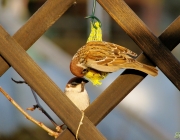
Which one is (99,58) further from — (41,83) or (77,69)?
(41,83)

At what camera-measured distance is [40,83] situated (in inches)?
49.0

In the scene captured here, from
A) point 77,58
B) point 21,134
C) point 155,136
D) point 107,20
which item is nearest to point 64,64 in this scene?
point 21,134

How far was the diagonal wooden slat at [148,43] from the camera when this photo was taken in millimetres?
1234

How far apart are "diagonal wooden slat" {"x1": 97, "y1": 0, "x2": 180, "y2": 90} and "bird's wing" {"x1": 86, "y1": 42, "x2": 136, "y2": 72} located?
0.20 ft

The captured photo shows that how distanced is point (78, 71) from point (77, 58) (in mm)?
38

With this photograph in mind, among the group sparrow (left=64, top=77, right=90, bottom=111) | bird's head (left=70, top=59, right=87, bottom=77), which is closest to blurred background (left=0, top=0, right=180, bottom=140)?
sparrow (left=64, top=77, right=90, bottom=111)

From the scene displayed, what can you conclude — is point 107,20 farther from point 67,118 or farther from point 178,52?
point 67,118

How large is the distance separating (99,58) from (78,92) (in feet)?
0.50

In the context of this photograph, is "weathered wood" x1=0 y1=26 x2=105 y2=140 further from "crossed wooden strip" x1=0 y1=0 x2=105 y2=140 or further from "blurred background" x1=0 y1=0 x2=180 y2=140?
"blurred background" x1=0 y1=0 x2=180 y2=140

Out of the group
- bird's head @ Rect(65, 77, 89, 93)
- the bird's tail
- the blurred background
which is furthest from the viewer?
the blurred background

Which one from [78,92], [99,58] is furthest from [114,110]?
[99,58]

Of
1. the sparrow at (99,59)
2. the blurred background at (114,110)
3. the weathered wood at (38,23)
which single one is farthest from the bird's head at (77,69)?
the blurred background at (114,110)

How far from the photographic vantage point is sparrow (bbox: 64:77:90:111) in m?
1.34

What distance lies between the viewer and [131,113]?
2709 millimetres
